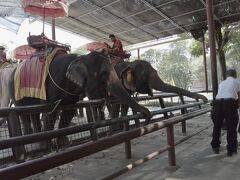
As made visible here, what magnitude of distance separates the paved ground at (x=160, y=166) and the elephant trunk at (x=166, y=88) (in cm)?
93

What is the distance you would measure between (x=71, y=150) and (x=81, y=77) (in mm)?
2326

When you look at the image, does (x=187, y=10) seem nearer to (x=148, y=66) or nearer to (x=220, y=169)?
(x=148, y=66)

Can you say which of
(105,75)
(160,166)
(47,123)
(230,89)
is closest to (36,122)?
(47,123)

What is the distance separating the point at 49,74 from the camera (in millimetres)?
4914

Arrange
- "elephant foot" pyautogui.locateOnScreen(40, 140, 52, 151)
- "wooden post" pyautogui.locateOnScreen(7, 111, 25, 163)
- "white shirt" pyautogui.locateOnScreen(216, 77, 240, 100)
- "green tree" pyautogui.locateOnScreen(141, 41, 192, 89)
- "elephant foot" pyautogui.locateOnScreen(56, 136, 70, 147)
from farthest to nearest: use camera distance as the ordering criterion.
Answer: "green tree" pyautogui.locateOnScreen(141, 41, 192, 89) < "white shirt" pyautogui.locateOnScreen(216, 77, 240, 100) < "elephant foot" pyautogui.locateOnScreen(56, 136, 70, 147) < "elephant foot" pyautogui.locateOnScreen(40, 140, 52, 151) < "wooden post" pyautogui.locateOnScreen(7, 111, 25, 163)

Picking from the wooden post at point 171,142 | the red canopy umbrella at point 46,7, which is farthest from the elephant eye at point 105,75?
the red canopy umbrella at point 46,7

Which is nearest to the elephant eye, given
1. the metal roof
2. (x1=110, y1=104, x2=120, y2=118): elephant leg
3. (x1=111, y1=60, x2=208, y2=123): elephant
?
(x1=111, y1=60, x2=208, y2=123): elephant

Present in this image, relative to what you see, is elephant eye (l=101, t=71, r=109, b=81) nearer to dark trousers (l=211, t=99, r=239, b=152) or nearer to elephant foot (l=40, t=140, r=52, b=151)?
elephant foot (l=40, t=140, r=52, b=151)

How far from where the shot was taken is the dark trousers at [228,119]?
17.1 feet

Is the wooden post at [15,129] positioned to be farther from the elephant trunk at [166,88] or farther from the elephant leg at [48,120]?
the elephant trunk at [166,88]

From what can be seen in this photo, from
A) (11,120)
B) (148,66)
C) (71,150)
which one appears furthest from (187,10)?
(71,150)

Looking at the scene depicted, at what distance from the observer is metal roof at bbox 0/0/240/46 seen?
37.3ft

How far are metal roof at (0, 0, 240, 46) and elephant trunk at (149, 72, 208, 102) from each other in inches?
220

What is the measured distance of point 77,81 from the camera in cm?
451
